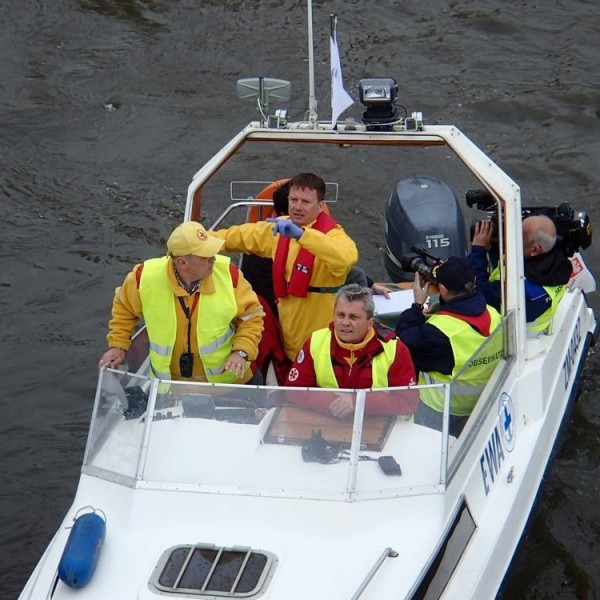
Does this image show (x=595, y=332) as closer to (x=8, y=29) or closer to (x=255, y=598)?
(x=255, y=598)

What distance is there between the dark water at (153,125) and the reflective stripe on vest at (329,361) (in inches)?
82.4

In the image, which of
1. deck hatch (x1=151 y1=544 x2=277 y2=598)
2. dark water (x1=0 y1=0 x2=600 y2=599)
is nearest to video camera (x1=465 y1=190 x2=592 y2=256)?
dark water (x1=0 y1=0 x2=600 y2=599)

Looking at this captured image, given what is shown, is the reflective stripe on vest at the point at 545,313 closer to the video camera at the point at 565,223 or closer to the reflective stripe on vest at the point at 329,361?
the video camera at the point at 565,223

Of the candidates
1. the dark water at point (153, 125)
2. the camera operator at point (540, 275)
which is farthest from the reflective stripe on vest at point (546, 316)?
the dark water at point (153, 125)

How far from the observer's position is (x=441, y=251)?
7.59 m

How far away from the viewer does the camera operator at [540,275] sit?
6.29 metres

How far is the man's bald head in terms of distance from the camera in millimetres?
6316

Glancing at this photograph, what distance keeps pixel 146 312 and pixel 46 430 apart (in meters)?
2.57

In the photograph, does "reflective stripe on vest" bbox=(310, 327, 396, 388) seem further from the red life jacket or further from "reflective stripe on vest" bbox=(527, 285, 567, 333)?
"reflective stripe on vest" bbox=(527, 285, 567, 333)

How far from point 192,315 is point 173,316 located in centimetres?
9

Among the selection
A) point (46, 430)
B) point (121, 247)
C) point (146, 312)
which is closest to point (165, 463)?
point (146, 312)

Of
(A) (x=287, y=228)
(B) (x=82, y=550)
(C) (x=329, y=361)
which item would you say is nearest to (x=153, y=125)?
(A) (x=287, y=228)

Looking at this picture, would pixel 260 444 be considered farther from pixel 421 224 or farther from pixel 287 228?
pixel 421 224

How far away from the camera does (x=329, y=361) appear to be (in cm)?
509
